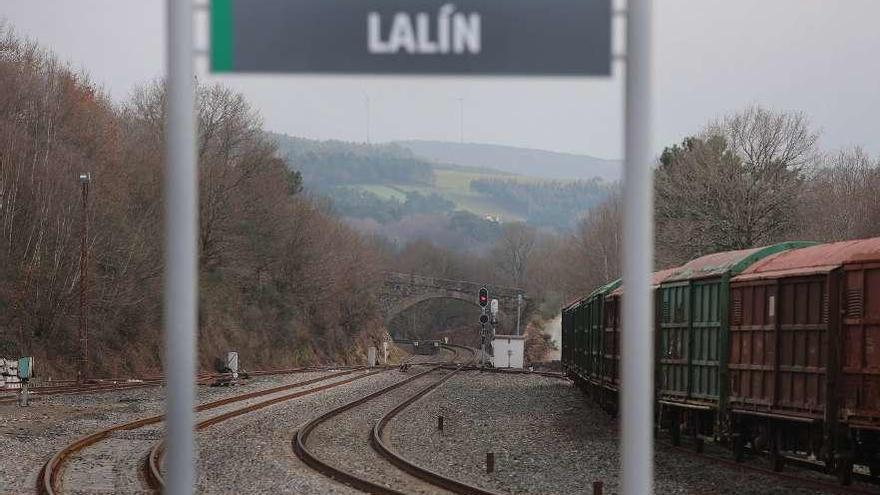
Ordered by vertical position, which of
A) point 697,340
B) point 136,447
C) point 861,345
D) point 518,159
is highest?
point 518,159

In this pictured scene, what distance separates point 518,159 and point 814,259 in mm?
9982

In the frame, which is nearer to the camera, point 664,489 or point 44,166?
point 664,489

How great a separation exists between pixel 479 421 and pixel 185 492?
20.0m

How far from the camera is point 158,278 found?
47.2 meters

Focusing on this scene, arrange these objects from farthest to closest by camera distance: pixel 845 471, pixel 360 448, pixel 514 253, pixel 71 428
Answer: pixel 514 253 < pixel 71 428 < pixel 360 448 < pixel 845 471

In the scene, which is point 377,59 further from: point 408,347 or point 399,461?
point 408,347

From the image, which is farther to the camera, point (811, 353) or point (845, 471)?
point (811, 353)

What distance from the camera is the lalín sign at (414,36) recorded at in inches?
196

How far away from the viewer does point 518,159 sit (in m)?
6.82

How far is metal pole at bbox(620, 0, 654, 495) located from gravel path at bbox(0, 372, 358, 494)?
10892 millimetres

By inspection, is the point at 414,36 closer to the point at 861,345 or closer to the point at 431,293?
the point at 861,345

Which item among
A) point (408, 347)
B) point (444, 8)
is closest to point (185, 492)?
point (444, 8)

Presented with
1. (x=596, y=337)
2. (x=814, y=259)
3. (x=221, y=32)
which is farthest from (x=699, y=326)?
(x=221, y=32)

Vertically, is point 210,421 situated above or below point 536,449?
below
